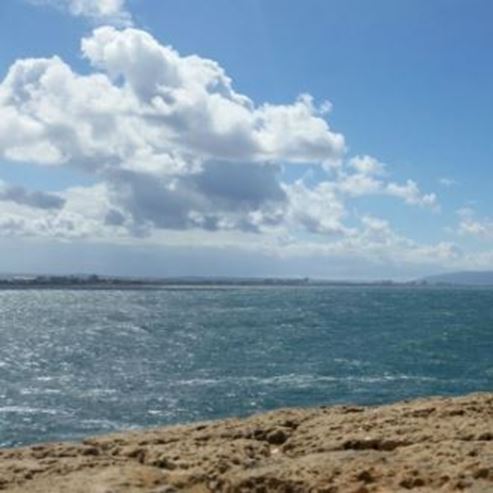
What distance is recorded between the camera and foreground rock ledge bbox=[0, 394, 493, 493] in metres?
8.49

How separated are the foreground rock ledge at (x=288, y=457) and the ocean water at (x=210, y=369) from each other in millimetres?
24835

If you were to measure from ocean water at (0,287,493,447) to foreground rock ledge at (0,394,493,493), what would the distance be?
81.5 feet

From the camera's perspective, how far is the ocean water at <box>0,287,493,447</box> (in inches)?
1618

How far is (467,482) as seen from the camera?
803 cm

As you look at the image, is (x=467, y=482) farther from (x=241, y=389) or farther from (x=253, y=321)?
(x=253, y=321)

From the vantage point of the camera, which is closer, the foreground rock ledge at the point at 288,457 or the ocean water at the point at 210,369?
the foreground rock ledge at the point at 288,457

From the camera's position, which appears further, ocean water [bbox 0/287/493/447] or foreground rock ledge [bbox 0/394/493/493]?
ocean water [bbox 0/287/493/447]

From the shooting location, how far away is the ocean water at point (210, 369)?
4109 centimetres

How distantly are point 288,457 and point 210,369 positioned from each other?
51598 mm

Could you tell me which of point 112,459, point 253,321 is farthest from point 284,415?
point 253,321

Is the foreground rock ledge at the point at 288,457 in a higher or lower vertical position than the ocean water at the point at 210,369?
higher

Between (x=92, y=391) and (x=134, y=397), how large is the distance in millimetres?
3894

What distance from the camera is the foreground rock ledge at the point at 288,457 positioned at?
8492mm

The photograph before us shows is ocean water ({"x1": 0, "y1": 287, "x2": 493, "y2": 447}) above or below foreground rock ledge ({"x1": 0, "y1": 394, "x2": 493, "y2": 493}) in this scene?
below
